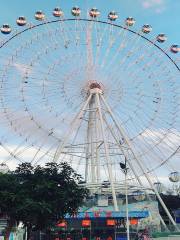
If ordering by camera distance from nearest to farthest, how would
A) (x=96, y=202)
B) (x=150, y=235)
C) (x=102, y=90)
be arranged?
(x=150, y=235), (x=102, y=90), (x=96, y=202)

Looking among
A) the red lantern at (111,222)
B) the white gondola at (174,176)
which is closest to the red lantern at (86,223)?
the red lantern at (111,222)

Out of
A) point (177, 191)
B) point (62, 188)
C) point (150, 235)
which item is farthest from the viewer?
point (177, 191)

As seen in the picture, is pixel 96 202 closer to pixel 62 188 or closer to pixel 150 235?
pixel 150 235

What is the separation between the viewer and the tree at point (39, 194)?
3084 cm

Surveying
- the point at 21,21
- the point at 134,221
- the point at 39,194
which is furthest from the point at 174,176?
the point at 21,21

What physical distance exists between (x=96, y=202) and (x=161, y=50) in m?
19.9

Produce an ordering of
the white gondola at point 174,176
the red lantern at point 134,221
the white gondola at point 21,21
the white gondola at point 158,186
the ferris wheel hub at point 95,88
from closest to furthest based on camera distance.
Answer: the white gondola at point 21,21, the red lantern at point 134,221, the ferris wheel hub at point 95,88, the white gondola at point 174,176, the white gondola at point 158,186

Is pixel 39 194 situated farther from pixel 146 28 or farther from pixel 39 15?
pixel 146 28

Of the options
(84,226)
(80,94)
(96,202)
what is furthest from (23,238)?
(80,94)

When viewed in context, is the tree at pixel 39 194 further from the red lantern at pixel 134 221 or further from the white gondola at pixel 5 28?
the white gondola at pixel 5 28

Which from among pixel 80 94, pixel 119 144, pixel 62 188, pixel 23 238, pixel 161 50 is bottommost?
pixel 23 238

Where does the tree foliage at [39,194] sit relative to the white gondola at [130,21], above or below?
below

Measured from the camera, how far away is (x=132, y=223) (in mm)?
45125

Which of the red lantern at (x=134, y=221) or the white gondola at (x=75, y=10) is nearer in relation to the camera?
the white gondola at (x=75, y=10)
